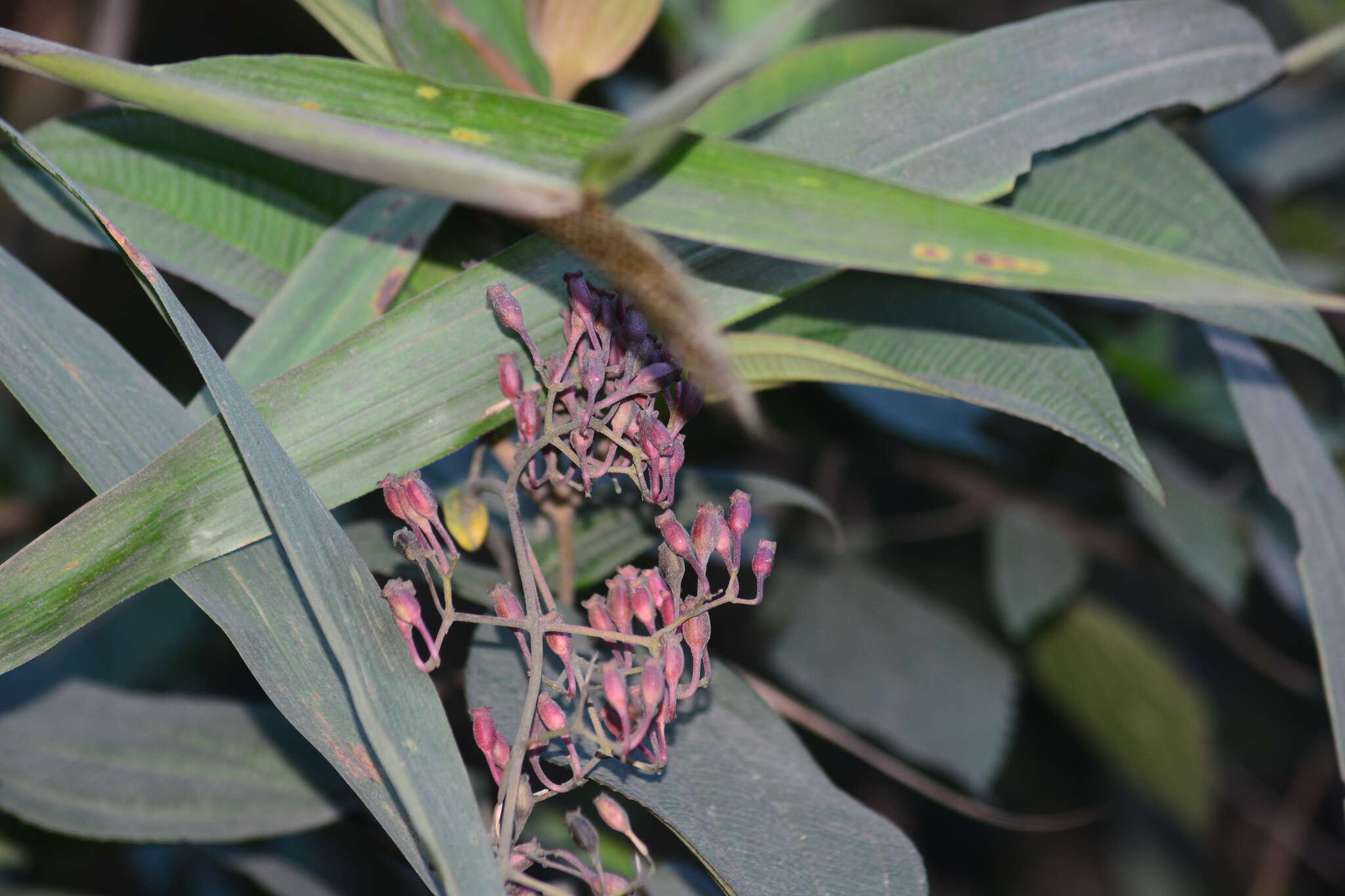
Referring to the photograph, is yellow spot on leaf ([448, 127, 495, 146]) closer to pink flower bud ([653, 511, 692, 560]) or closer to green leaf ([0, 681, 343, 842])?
Answer: pink flower bud ([653, 511, 692, 560])


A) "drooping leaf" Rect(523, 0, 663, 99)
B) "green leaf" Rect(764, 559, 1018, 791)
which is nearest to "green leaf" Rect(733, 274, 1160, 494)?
"drooping leaf" Rect(523, 0, 663, 99)

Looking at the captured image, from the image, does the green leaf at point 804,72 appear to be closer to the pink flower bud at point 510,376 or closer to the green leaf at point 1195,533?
the pink flower bud at point 510,376

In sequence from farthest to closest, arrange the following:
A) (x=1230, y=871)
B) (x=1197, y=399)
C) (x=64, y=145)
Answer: (x=1230, y=871) → (x=1197, y=399) → (x=64, y=145)

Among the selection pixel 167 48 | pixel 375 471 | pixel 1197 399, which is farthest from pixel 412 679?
pixel 167 48

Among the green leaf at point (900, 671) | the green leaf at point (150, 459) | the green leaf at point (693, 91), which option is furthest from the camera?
the green leaf at point (900, 671)

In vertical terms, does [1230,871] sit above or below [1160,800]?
below

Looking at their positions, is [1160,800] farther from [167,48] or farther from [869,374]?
[167,48]

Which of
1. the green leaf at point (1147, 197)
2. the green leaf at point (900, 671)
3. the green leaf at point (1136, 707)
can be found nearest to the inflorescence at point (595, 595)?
the green leaf at point (1147, 197)

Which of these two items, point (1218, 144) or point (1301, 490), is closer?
point (1301, 490)
